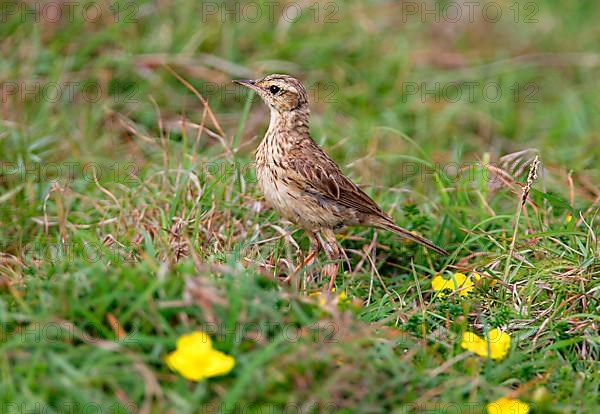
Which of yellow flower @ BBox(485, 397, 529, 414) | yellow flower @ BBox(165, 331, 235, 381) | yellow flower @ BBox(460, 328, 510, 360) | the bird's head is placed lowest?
yellow flower @ BBox(485, 397, 529, 414)

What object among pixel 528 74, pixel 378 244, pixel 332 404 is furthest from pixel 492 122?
pixel 332 404

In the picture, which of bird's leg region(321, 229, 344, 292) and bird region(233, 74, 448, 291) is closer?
bird's leg region(321, 229, 344, 292)

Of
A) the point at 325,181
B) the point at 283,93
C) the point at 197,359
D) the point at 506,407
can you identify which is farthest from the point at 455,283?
the point at 197,359

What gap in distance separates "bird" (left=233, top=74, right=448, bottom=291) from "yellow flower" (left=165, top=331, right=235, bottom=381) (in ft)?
5.46

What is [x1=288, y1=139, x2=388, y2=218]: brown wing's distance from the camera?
17.7 feet

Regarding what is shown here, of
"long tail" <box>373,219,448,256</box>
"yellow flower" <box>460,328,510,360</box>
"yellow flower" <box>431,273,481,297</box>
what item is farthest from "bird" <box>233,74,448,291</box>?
"yellow flower" <box>460,328,510,360</box>

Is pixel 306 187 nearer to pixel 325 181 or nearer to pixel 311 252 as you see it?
pixel 325 181

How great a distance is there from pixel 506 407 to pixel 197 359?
132cm

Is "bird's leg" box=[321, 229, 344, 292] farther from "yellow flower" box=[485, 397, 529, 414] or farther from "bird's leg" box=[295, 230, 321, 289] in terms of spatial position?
"yellow flower" box=[485, 397, 529, 414]

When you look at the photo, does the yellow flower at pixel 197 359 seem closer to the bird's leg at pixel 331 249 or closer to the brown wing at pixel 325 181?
the bird's leg at pixel 331 249

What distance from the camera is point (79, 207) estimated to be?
5.85m

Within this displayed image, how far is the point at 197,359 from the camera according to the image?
3.56 metres

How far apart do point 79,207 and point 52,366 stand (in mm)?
2379

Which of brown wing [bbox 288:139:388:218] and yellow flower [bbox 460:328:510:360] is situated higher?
brown wing [bbox 288:139:388:218]
